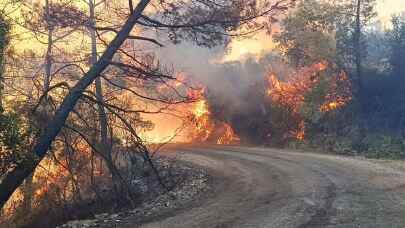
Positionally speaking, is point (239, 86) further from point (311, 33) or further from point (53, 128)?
point (53, 128)

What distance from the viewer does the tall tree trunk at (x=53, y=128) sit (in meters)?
11.0

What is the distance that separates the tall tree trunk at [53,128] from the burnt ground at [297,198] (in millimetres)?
2432

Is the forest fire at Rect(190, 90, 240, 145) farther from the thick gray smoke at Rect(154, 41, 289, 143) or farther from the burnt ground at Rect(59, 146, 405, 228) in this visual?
the burnt ground at Rect(59, 146, 405, 228)

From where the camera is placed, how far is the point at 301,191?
11.5m

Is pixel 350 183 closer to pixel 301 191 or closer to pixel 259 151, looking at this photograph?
pixel 301 191

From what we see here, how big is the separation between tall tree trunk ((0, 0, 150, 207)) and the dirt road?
139 inches

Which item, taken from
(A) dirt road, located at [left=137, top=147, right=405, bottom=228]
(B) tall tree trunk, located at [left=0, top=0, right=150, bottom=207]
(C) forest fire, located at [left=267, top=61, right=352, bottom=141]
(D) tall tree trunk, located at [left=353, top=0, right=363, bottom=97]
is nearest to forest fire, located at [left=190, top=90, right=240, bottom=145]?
(C) forest fire, located at [left=267, top=61, right=352, bottom=141]

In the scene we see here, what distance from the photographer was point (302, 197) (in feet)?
35.5

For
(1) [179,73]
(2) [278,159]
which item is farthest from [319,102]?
(1) [179,73]

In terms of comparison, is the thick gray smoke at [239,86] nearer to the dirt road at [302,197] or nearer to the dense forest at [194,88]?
the dense forest at [194,88]

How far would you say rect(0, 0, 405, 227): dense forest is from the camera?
1222cm

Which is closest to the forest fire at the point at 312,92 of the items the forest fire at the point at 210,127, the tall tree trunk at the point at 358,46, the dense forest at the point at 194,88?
the dense forest at the point at 194,88

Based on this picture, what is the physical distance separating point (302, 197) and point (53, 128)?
6599 millimetres

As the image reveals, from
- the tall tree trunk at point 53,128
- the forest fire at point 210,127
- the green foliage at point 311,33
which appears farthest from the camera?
the forest fire at point 210,127
